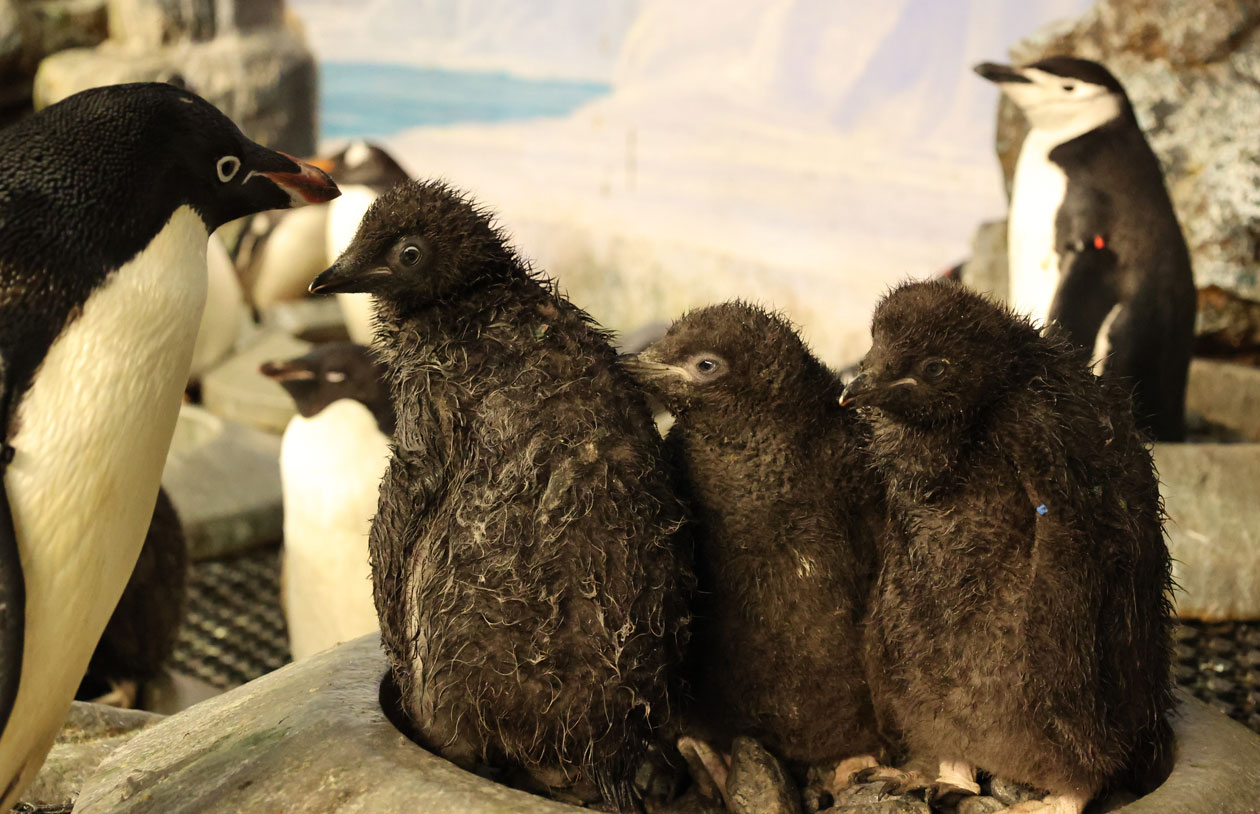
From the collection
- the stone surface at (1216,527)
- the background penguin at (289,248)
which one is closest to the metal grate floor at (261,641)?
the stone surface at (1216,527)

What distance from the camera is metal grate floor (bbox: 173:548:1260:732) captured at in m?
2.48

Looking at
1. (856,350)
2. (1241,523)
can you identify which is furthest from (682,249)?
(1241,523)

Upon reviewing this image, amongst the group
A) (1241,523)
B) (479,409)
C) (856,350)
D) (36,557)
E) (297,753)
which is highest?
(479,409)

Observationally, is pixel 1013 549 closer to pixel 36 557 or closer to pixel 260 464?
pixel 36 557

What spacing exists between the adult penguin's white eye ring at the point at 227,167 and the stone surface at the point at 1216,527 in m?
2.22

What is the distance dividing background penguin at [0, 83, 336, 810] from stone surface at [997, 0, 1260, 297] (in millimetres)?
3342

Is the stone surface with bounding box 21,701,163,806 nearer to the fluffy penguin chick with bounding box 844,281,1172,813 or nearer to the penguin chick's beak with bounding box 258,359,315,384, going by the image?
the penguin chick's beak with bounding box 258,359,315,384

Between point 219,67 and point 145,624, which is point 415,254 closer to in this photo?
point 145,624

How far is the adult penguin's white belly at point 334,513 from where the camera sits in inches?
110

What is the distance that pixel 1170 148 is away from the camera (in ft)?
13.2

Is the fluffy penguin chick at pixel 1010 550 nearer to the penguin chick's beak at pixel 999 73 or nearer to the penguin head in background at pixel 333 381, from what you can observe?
the penguin head in background at pixel 333 381

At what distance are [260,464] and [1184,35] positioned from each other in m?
3.20

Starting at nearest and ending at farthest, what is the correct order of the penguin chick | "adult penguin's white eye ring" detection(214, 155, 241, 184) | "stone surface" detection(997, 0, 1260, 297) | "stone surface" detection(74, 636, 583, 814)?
"stone surface" detection(74, 636, 583, 814) → "adult penguin's white eye ring" detection(214, 155, 241, 184) → the penguin chick → "stone surface" detection(997, 0, 1260, 297)

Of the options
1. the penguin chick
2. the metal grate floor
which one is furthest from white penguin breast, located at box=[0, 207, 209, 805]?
the metal grate floor
